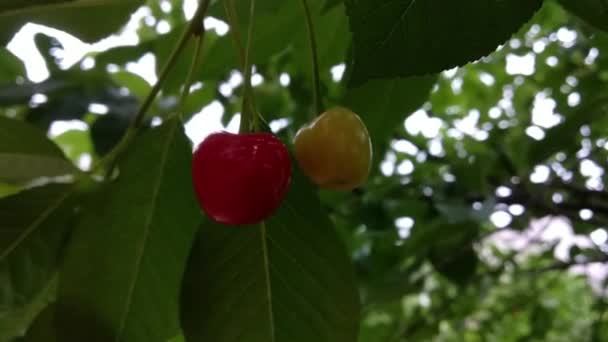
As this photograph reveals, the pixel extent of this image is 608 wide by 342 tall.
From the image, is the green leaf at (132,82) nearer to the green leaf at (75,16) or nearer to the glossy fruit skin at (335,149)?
the green leaf at (75,16)

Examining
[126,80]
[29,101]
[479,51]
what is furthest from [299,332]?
[126,80]

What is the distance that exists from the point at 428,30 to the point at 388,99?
12.2 inches

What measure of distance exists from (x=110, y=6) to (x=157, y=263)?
24 centimetres

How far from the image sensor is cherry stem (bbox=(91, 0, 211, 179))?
51 cm

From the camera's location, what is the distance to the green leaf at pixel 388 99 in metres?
0.73

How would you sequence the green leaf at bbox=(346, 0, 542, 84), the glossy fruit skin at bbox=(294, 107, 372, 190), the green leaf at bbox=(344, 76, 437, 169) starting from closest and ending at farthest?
the green leaf at bbox=(346, 0, 542, 84) → the glossy fruit skin at bbox=(294, 107, 372, 190) → the green leaf at bbox=(344, 76, 437, 169)

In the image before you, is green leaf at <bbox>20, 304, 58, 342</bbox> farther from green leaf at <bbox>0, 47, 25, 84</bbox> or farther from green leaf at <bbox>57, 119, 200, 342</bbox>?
green leaf at <bbox>0, 47, 25, 84</bbox>

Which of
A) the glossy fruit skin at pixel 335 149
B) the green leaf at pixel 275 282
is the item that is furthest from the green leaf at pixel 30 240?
the glossy fruit skin at pixel 335 149

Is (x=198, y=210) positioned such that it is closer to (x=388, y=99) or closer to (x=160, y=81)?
(x=160, y=81)

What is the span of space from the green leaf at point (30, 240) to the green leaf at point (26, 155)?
0.05ft

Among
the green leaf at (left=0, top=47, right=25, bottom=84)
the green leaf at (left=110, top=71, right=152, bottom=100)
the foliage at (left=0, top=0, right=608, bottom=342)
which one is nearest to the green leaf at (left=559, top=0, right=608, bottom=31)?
the foliage at (left=0, top=0, right=608, bottom=342)

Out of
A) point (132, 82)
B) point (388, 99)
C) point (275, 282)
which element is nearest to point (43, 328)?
point (275, 282)

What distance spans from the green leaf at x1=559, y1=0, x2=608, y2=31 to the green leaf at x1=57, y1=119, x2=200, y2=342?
356 mm

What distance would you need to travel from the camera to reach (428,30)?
44 centimetres
